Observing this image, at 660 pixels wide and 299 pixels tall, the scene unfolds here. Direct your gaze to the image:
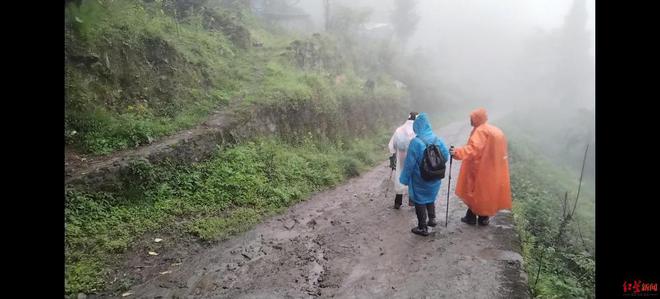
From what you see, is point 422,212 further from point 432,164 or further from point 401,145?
point 401,145

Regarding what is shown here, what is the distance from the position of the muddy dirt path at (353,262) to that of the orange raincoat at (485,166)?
1.93ft

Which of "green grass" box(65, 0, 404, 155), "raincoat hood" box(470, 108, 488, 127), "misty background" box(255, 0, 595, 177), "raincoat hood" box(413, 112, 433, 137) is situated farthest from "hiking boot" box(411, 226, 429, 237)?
"misty background" box(255, 0, 595, 177)

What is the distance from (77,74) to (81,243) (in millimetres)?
4217

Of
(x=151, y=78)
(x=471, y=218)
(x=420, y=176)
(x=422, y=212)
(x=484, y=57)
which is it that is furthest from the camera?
(x=484, y=57)

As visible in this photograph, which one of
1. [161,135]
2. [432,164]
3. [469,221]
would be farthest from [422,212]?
[161,135]

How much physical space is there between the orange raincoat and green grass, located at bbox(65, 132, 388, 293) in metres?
3.89

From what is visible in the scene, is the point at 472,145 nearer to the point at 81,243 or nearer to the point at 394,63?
the point at 81,243

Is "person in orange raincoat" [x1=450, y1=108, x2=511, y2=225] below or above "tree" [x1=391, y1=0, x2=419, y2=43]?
below

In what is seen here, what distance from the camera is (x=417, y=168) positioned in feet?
22.4

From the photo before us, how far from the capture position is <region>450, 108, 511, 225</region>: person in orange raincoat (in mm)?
6773

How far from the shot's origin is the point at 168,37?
37.7 ft
